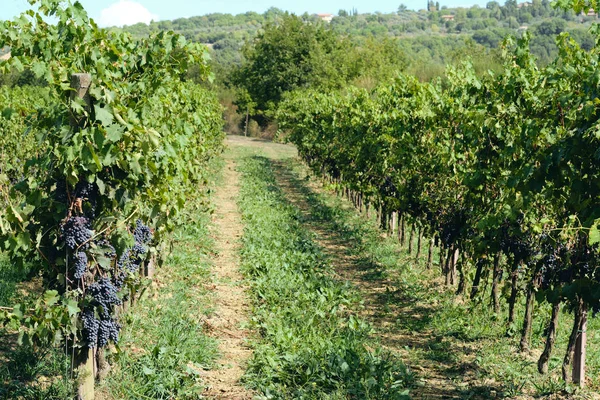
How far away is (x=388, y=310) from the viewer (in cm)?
888

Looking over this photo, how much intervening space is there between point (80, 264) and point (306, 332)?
3.05 metres

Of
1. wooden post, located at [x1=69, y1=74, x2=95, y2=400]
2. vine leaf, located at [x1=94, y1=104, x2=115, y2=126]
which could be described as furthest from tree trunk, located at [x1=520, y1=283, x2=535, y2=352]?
vine leaf, located at [x1=94, y1=104, x2=115, y2=126]

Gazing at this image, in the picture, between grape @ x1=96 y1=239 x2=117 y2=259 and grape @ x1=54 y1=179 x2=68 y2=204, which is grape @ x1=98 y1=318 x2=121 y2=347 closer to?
grape @ x1=96 y1=239 x2=117 y2=259

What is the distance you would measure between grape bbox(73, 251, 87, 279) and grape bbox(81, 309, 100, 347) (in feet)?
1.04

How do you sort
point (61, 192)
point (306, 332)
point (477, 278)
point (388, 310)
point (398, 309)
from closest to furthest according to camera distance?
point (61, 192), point (306, 332), point (477, 278), point (388, 310), point (398, 309)

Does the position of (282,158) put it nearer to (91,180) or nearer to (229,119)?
(229,119)

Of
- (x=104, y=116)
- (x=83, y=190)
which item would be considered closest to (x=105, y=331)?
(x=83, y=190)

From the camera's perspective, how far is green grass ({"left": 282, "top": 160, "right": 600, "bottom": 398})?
6.38 metres

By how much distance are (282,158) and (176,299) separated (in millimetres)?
27511

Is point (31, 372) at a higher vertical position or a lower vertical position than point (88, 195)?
lower

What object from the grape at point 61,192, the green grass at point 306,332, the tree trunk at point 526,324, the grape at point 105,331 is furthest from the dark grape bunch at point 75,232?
the tree trunk at point 526,324

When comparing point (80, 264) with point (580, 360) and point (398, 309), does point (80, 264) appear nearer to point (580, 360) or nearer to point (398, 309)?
point (580, 360)

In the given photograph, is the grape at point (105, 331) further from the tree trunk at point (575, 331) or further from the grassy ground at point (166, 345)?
the tree trunk at point (575, 331)

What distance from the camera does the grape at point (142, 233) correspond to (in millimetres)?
6344
